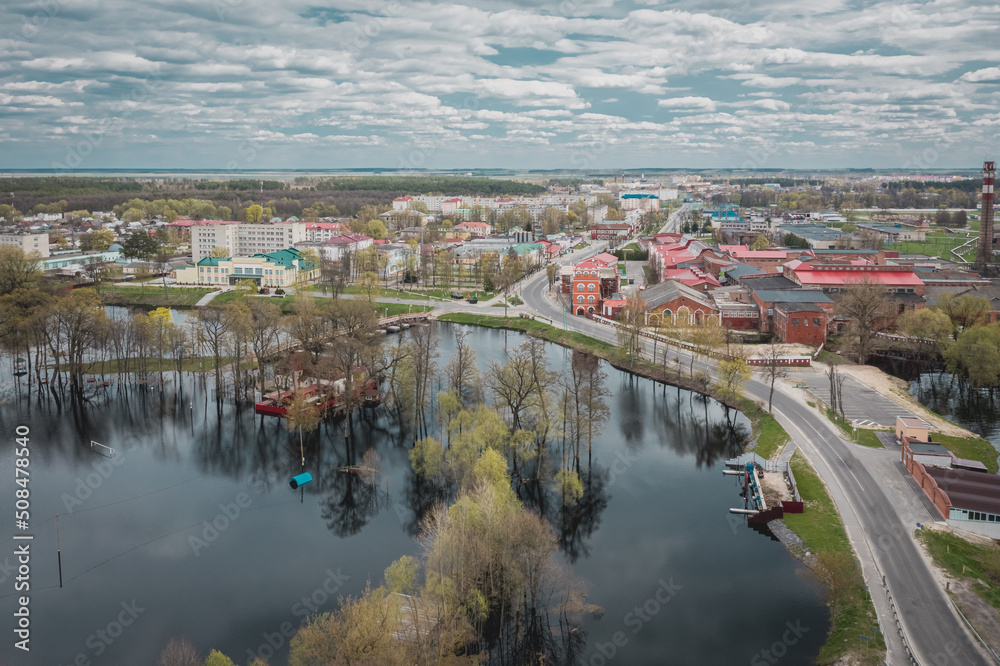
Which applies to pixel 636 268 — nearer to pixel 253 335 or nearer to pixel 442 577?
pixel 253 335

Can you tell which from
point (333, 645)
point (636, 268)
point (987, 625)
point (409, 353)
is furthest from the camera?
point (636, 268)

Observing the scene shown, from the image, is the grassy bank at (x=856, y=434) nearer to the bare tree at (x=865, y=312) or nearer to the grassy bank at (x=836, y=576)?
the grassy bank at (x=836, y=576)

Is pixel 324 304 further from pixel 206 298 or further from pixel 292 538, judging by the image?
pixel 292 538

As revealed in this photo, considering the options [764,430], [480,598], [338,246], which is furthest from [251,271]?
[480,598]

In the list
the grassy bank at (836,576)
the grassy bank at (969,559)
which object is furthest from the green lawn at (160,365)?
the grassy bank at (969,559)

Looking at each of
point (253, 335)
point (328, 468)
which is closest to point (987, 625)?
point (328, 468)

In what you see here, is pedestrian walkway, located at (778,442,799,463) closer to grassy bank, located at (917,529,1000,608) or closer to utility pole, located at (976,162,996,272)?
grassy bank, located at (917,529,1000,608)

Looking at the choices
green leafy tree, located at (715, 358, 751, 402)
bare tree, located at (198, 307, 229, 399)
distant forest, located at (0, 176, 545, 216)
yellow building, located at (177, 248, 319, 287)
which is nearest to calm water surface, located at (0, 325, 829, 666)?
green leafy tree, located at (715, 358, 751, 402)
